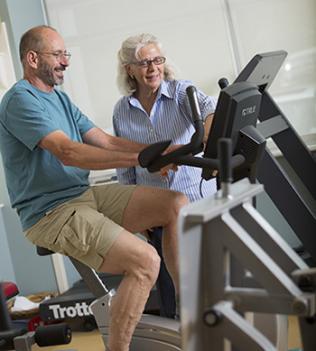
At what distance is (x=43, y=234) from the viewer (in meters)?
2.28

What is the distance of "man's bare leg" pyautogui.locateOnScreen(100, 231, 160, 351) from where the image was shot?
2.13m

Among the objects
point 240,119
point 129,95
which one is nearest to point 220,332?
point 240,119

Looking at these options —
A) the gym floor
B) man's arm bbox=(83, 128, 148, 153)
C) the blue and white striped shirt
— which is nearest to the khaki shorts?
man's arm bbox=(83, 128, 148, 153)

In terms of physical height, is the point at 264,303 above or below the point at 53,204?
below

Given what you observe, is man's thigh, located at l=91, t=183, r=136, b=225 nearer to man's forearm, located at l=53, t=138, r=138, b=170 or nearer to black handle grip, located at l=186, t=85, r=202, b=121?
man's forearm, located at l=53, t=138, r=138, b=170

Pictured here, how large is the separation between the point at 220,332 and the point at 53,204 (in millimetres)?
1230

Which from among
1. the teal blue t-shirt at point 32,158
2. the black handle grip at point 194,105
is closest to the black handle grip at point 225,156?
the black handle grip at point 194,105

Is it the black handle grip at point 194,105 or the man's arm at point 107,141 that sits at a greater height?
the black handle grip at point 194,105

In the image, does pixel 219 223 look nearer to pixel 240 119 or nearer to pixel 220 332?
pixel 220 332

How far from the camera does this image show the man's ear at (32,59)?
2.40m

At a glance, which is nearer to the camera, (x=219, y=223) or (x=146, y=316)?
(x=219, y=223)

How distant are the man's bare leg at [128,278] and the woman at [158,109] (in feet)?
1.87

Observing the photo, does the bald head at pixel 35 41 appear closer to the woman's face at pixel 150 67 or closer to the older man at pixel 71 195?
the older man at pixel 71 195

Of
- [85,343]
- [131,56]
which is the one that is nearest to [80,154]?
[131,56]
